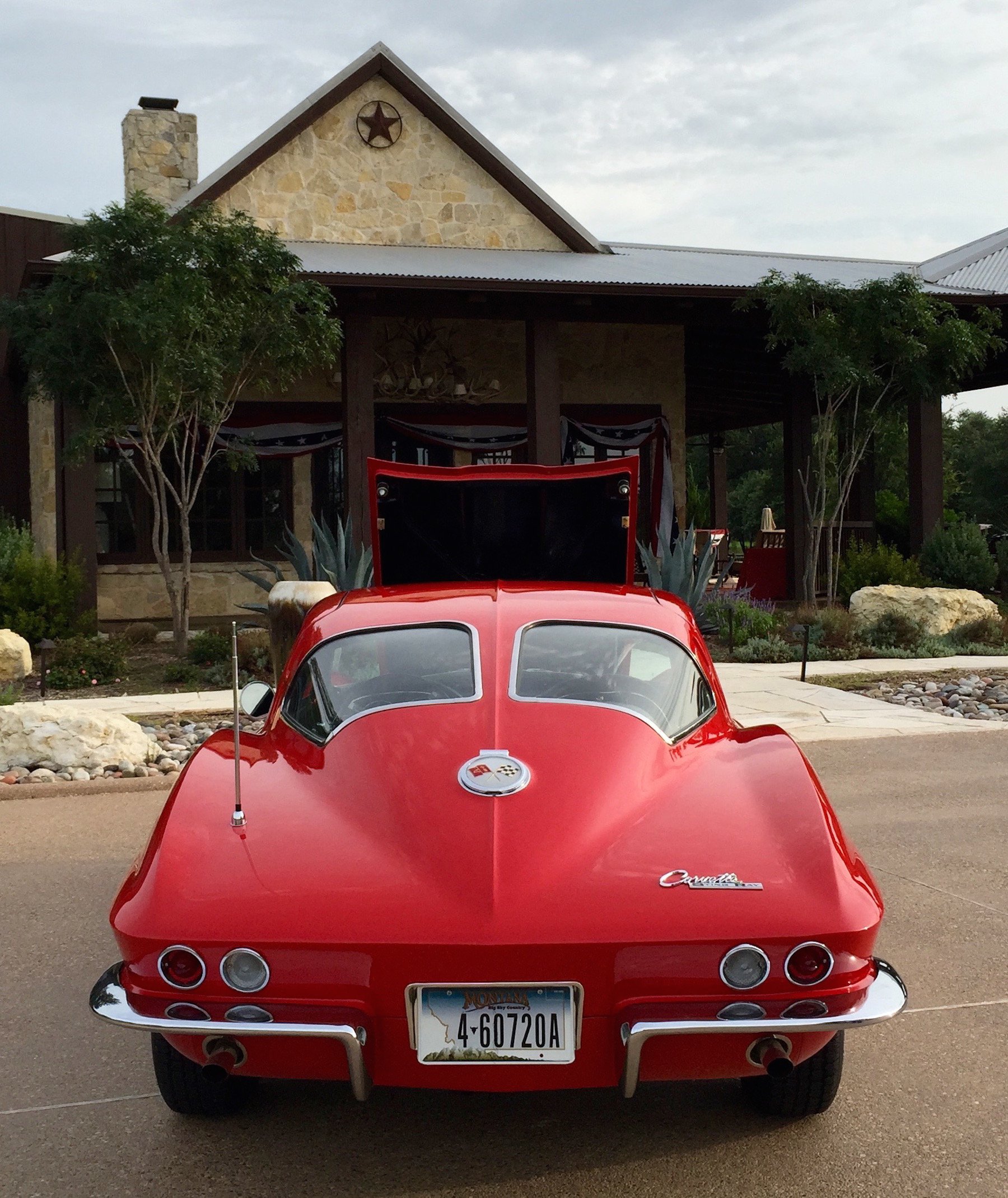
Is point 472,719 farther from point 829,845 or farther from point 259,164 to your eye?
point 259,164

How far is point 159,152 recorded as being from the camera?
66.4 ft

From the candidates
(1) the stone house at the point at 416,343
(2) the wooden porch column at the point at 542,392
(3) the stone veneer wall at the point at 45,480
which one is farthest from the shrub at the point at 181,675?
(3) the stone veneer wall at the point at 45,480

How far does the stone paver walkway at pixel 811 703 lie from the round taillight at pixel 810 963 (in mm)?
6269

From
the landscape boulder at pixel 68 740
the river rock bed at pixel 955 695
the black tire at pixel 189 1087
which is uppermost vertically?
the black tire at pixel 189 1087

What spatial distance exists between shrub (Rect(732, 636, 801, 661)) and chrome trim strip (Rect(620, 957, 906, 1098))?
425 inches

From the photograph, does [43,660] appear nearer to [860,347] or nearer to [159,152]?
[860,347]

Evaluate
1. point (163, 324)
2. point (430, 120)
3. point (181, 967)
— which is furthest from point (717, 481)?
point (181, 967)

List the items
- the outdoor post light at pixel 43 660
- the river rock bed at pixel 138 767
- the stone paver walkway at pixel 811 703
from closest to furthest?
the river rock bed at pixel 138 767
the stone paver walkway at pixel 811 703
the outdoor post light at pixel 43 660

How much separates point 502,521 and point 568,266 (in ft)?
37.4

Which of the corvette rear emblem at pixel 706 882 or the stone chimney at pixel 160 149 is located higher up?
the stone chimney at pixel 160 149

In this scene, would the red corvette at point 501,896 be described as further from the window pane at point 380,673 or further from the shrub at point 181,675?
the shrub at point 181,675

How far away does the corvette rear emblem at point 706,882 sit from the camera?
9.48 feet

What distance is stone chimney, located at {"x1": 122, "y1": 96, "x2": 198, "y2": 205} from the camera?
66.1 ft

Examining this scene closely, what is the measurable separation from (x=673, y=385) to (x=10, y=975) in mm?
17668
